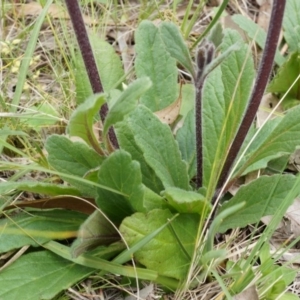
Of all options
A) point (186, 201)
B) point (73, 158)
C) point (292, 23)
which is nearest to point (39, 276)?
point (73, 158)

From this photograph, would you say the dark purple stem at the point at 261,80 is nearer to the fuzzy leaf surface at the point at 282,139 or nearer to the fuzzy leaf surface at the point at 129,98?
the fuzzy leaf surface at the point at 282,139

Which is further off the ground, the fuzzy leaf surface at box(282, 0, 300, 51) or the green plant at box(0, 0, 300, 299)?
the fuzzy leaf surface at box(282, 0, 300, 51)

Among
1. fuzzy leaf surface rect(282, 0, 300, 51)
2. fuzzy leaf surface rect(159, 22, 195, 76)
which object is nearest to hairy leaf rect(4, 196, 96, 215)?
fuzzy leaf surface rect(159, 22, 195, 76)

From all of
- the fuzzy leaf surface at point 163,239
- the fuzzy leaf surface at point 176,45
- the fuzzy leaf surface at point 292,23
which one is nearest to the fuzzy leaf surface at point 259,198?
the fuzzy leaf surface at point 163,239

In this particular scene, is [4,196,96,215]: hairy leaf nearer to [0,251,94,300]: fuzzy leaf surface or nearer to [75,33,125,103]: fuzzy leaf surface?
[0,251,94,300]: fuzzy leaf surface

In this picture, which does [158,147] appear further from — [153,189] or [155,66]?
[155,66]

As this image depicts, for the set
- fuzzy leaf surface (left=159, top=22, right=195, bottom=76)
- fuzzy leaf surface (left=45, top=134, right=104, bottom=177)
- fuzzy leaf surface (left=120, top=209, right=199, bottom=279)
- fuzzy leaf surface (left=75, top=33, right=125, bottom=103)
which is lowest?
fuzzy leaf surface (left=120, top=209, right=199, bottom=279)

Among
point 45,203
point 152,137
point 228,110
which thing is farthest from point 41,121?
point 228,110
